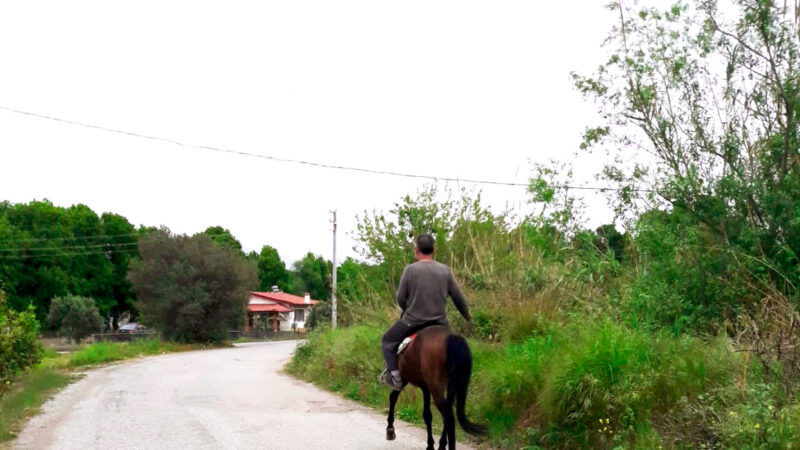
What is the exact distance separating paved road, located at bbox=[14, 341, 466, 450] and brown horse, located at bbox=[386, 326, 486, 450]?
115cm

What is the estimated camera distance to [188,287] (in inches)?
2060

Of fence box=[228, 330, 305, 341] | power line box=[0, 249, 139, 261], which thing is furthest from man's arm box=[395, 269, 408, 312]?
power line box=[0, 249, 139, 261]

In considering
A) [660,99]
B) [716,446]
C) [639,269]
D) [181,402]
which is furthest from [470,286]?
[716,446]

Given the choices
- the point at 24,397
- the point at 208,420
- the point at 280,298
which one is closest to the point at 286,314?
the point at 280,298

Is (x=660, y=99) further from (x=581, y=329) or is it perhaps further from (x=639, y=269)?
(x=581, y=329)

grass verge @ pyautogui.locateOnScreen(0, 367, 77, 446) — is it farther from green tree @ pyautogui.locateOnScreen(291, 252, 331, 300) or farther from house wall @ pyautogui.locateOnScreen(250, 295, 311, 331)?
green tree @ pyautogui.locateOnScreen(291, 252, 331, 300)

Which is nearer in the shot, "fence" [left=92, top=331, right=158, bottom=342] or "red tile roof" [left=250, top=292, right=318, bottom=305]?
"fence" [left=92, top=331, right=158, bottom=342]

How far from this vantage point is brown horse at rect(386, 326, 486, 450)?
306 inches

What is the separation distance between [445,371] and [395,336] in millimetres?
967

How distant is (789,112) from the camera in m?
9.66

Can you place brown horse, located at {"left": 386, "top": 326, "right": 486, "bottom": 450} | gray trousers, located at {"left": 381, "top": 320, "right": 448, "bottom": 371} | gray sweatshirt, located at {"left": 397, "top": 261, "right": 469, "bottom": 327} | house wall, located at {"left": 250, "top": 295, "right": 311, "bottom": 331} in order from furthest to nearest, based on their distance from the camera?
house wall, located at {"left": 250, "top": 295, "right": 311, "bottom": 331}
gray trousers, located at {"left": 381, "top": 320, "right": 448, "bottom": 371}
gray sweatshirt, located at {"left": 397, "top": 261, "right": 469, "bottom": 327}
brown horse, located at {"left": 386, "top": 326, "right": 486, "bottom": 450}

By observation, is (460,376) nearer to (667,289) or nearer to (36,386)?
(667,289)

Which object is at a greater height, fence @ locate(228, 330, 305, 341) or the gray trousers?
the gray trousers

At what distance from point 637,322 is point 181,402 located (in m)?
8.75
